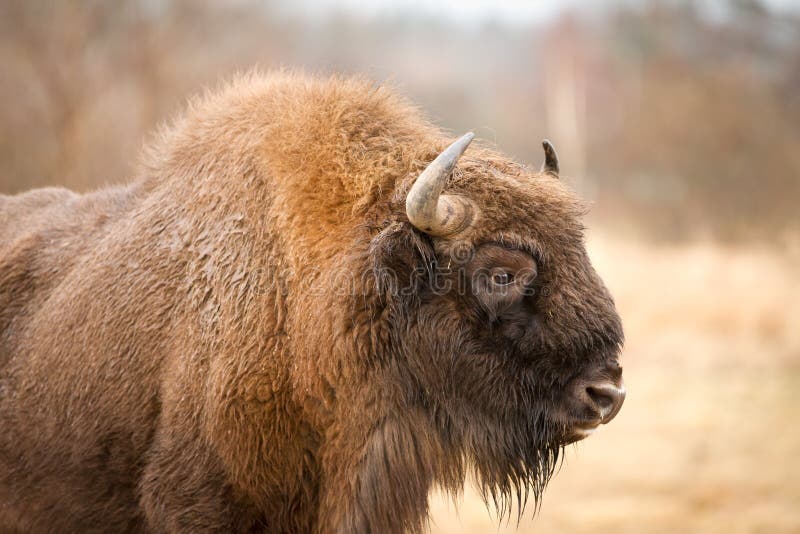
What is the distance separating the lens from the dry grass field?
723 cm

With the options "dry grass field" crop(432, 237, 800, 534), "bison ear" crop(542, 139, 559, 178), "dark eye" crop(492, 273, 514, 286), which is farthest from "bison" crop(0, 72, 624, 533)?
"dry grass field" crop(432, 237, 800, 534)

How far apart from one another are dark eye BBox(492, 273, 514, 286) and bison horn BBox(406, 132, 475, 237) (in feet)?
0.79

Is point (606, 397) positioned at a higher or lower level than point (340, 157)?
lower

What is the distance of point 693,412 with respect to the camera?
991 centimetres

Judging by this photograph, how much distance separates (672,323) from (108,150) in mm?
9423

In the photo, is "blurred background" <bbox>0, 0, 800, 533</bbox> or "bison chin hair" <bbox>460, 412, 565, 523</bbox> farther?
"blurred background" <bbox>0, 0, 800, 533</bbox>

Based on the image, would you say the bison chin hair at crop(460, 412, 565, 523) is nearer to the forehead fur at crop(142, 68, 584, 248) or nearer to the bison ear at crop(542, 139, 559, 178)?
the forehead fur at crop(142, 68, 584, 248)

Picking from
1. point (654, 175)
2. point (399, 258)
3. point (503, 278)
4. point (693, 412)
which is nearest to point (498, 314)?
point (503, 278)

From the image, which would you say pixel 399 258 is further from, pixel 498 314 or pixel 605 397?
pixel 605 397

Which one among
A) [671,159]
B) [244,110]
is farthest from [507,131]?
[244,110]

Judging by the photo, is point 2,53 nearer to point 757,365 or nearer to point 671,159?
point 757,365

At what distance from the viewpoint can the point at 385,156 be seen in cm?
347

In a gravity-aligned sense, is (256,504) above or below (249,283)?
below

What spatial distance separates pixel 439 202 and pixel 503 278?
407 millimetres
